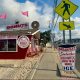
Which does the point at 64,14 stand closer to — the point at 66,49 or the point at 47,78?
the point at 66,49

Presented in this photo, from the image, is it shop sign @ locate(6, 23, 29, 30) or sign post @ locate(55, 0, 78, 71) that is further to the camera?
shop sign @ locate(6, 23, 29, 30)

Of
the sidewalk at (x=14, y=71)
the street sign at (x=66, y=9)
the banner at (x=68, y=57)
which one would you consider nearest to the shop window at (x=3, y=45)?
the sidewalk at (x=14, y=71)

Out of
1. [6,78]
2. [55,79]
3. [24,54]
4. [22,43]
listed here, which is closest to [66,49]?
[55,79]

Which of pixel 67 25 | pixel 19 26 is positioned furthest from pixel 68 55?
pixel 19 26

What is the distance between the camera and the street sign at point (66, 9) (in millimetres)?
15891

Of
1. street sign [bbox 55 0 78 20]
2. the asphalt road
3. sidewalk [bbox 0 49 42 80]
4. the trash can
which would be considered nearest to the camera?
the trash can

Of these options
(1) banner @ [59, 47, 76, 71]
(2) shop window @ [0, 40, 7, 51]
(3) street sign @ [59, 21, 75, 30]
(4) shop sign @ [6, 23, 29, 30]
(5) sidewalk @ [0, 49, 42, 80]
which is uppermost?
(4) shop sign @ [6, 23, 29, 30]

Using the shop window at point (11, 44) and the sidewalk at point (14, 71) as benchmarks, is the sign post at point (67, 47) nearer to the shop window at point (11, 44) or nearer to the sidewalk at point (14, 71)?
the sidewalk at point (14, 71)

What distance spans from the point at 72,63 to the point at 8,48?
62.2 feet

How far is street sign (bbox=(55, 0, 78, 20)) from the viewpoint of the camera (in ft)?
52.1

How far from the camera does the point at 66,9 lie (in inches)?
633

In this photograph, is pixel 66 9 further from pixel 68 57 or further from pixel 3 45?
pixel 3 45

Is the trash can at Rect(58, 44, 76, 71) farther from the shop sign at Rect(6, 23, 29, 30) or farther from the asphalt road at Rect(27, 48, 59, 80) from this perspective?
the shop sign at Rect(6, 23, 29, 30)

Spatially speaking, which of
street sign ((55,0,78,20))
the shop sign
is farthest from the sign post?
the shop sign
